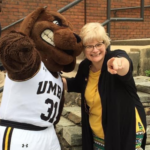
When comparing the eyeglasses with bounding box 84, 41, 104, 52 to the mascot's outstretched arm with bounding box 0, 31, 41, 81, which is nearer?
the mascot's outstretched arm with bounding box 0, 31, 41, 81

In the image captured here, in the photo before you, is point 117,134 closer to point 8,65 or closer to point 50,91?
point 50,91

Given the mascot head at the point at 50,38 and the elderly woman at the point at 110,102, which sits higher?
the mascot head at the point at 50,38

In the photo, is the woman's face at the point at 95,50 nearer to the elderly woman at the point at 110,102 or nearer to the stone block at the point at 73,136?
the elderly woman at the point at 110,102

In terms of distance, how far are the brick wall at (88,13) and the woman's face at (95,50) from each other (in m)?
2.72

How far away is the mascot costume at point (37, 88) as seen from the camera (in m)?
1.50

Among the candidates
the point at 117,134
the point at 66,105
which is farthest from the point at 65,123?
the point at 117,134

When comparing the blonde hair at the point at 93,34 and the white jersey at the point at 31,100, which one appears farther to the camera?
the blonde hair at the point at 93,34

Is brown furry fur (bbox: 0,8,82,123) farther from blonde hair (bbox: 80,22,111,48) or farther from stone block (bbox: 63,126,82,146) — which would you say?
stone block (bbox: 63,126,82,146)

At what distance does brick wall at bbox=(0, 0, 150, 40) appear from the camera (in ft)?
16.5

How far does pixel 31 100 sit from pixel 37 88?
8 centimetres

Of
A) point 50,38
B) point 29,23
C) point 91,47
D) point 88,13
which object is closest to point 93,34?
point 91,47

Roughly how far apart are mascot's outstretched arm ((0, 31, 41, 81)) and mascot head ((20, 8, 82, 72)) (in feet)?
0.61

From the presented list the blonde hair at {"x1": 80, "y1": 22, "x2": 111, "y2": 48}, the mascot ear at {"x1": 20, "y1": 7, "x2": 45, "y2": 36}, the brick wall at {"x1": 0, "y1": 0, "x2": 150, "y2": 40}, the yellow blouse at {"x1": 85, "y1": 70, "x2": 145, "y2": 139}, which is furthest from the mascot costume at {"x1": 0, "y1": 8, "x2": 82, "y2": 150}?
the brick wall at {"x1": 0, "y1": 0, "x2": 150, "y2": 40}

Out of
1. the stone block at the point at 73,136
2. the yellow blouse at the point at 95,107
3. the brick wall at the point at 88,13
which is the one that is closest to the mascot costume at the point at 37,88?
the yellow blouse at the point at 95,107
